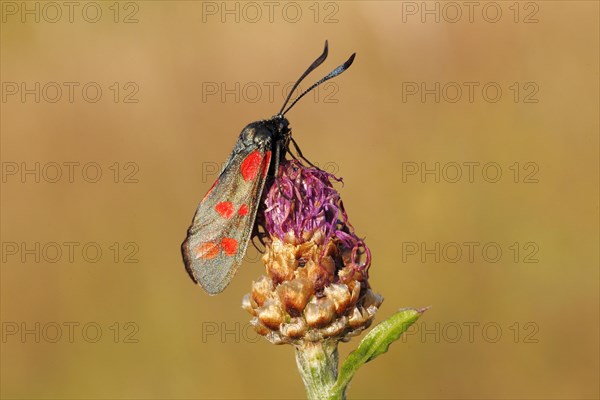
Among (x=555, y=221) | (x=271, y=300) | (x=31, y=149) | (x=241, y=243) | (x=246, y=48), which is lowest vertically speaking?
(x=271, y=300)

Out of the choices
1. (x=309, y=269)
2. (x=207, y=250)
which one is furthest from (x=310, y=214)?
(x=207, y=250)

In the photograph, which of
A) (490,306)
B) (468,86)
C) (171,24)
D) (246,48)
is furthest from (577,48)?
(171,24)

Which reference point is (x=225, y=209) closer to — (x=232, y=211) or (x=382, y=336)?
(x=232, y=211)

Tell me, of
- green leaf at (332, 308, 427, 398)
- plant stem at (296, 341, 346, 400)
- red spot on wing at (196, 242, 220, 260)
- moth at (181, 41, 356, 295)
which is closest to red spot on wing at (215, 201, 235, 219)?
moth at (181, 41, 356, 295)

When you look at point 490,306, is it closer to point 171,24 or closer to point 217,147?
point 217,147

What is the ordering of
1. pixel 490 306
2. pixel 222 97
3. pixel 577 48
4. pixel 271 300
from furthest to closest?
pixel 222 97
pixel 577 48
pixel 490 306
pixel 271 300

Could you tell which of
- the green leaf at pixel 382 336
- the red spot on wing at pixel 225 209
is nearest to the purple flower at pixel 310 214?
the red spot on wing at pixel 225 209

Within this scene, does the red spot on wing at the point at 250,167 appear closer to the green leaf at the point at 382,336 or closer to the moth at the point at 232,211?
the moth at the point at 232,211

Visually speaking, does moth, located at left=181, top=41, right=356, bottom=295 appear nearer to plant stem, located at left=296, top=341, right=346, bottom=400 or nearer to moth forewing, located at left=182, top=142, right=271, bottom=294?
moth forewing, located at left=182, top=142, right=271, bottom=294
